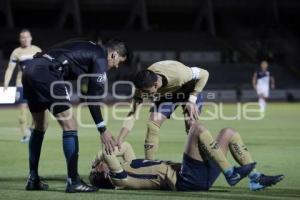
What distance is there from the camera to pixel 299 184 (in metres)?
9.36

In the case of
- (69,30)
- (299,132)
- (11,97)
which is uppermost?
(69,30)

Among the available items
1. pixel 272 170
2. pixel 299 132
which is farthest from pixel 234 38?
pixel 272 170

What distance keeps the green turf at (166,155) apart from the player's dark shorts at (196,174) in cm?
13

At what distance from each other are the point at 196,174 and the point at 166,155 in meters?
5.05

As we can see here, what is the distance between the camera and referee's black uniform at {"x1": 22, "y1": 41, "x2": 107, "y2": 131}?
8.64 metres

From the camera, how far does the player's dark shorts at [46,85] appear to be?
8.67 m

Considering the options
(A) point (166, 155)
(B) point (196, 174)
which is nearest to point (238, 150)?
(B) point (196, 174)

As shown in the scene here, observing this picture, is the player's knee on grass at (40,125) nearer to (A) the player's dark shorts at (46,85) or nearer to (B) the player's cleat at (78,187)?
(A) the player's dark shorts at (46,85)

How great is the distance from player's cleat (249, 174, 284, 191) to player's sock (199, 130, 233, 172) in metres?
0.49

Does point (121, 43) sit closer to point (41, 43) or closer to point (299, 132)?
point (299, 132)

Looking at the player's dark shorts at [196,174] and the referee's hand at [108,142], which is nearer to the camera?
the player's dark shorts at [196,174]

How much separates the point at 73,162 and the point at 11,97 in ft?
7.91

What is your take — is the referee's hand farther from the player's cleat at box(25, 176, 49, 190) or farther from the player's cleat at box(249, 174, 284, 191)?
the player's cleat at box(249, 174, 284, 191)

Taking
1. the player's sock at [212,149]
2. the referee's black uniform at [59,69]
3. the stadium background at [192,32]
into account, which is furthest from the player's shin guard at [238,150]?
the stadium background at [192,32]
